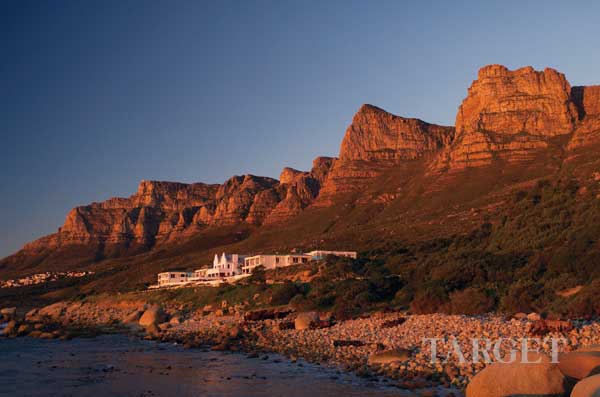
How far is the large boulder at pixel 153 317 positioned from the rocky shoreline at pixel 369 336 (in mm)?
95

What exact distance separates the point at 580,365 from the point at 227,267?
6790 cm

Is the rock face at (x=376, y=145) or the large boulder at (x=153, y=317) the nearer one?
the large boulder at (x=153, y=317)

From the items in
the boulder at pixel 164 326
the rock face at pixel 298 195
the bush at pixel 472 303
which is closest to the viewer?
the bush at pixel 472 303

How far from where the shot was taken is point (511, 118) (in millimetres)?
131625

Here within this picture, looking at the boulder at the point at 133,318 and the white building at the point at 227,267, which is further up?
the white building at the point at 227,267

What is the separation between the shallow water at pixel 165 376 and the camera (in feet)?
61.7

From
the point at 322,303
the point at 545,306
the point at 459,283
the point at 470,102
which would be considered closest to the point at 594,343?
the point at 545,306

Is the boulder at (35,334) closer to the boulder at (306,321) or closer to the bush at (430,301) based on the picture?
the boulder at (306,321)

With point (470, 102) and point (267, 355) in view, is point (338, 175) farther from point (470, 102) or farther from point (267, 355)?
point (267, 355)

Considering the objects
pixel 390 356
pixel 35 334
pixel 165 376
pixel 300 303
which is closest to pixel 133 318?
pixel 35 334

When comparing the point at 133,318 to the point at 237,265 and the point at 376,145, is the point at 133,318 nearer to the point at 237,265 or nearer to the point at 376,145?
the point at 237,265

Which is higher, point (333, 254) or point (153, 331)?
point (333, 254)

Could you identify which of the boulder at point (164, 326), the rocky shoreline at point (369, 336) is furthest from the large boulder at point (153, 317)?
the boulder at point (164, 326)

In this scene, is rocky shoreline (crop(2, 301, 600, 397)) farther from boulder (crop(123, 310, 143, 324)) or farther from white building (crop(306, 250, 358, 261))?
white building (crop(306, 250, 358, 261))
